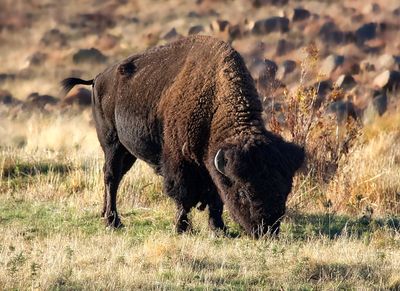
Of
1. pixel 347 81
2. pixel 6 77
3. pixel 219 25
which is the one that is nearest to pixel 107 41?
pixel 219 25

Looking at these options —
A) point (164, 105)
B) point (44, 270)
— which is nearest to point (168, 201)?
point (164, 105)

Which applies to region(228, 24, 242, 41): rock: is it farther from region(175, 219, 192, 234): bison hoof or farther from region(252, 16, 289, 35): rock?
region(175, 219, 192, 234): bison hoof

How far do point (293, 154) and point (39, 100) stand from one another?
2427cm

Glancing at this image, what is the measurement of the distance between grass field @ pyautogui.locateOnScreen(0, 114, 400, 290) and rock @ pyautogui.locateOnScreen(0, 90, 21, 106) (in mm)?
18015

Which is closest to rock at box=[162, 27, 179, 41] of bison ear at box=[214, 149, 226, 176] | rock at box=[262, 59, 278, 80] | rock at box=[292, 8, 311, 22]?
rock at box=[292, 8, 311, 22]

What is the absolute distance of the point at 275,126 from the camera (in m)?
13.4

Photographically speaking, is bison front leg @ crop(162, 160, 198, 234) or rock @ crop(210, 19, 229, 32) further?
rock @ crop(210, 19, 229, 32)

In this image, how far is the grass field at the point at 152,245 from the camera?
27.3 feet

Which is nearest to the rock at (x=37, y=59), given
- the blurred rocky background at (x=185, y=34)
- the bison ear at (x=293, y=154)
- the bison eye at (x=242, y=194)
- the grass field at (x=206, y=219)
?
the blurred rocky background at (x=185, y=34)

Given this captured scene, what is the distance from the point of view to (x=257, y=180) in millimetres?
9828

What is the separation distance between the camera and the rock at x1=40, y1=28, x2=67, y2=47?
1834 inches

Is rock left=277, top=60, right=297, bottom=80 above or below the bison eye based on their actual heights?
above

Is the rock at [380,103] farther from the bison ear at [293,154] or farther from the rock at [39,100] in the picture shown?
the bison ear at [293,154]

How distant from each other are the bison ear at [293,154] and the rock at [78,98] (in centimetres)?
2133
